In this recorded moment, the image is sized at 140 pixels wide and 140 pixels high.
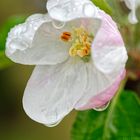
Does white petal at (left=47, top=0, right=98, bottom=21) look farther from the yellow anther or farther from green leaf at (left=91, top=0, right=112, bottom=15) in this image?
the yellow anther

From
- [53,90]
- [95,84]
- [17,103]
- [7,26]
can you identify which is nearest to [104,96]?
[95,84]

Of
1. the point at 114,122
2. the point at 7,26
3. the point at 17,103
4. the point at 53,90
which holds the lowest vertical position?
the point at 17,103

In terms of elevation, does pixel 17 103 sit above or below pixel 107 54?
below

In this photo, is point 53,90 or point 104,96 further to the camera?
point 53,90

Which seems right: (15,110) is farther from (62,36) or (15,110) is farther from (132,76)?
(62,36)

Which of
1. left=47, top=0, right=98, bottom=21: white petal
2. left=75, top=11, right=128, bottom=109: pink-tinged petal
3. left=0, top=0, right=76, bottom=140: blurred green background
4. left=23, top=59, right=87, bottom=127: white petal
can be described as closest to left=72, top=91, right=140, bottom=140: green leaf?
left=23, top=59, right=87, bottom=127: white petal

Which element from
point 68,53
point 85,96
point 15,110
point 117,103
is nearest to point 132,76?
point 117,103

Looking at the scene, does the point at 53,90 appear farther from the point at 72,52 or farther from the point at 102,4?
the point at 102,4
